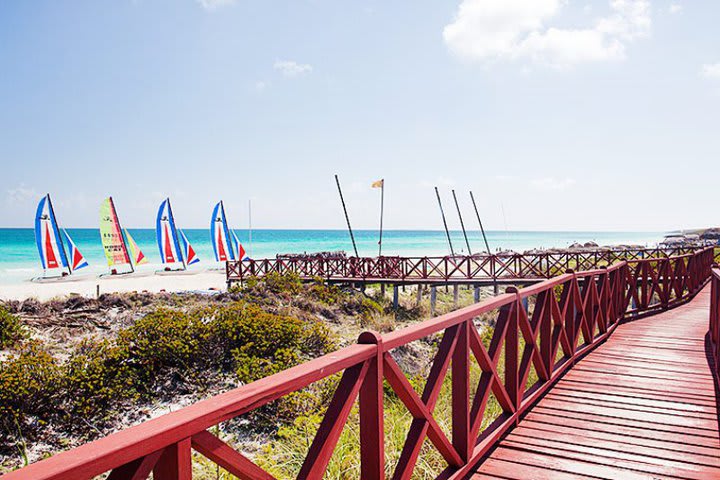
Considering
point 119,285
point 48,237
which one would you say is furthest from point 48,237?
point 119,285

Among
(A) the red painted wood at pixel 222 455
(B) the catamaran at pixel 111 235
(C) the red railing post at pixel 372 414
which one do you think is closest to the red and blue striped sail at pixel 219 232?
(B) the catamaran at pixel 111 235

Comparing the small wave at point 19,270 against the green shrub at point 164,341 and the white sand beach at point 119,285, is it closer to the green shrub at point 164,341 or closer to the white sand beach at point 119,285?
the white sand beach at point 119,285

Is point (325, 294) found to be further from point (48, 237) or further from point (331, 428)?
point (48, 237)

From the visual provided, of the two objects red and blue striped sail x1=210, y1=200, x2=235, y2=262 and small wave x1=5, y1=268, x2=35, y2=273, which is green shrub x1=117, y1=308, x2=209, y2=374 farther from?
small wave x1=5, y1=268, x2=35, y2=273

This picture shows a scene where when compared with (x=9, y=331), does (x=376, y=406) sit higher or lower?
higher

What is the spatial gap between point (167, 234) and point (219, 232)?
3.63 metres

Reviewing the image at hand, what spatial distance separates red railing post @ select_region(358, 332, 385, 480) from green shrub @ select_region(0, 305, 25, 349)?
9106 millimetres

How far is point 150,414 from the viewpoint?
6.97 m

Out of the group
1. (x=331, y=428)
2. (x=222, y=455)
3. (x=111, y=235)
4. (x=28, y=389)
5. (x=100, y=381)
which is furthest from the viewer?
(x=111, y=235)

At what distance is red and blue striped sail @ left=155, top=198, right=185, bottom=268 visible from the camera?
105ft

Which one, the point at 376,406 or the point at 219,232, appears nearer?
the point at 376,406

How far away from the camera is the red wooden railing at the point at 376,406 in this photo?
3.79ft

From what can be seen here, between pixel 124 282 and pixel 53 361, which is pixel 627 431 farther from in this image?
pixel 124 282

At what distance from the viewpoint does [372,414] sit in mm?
2066
